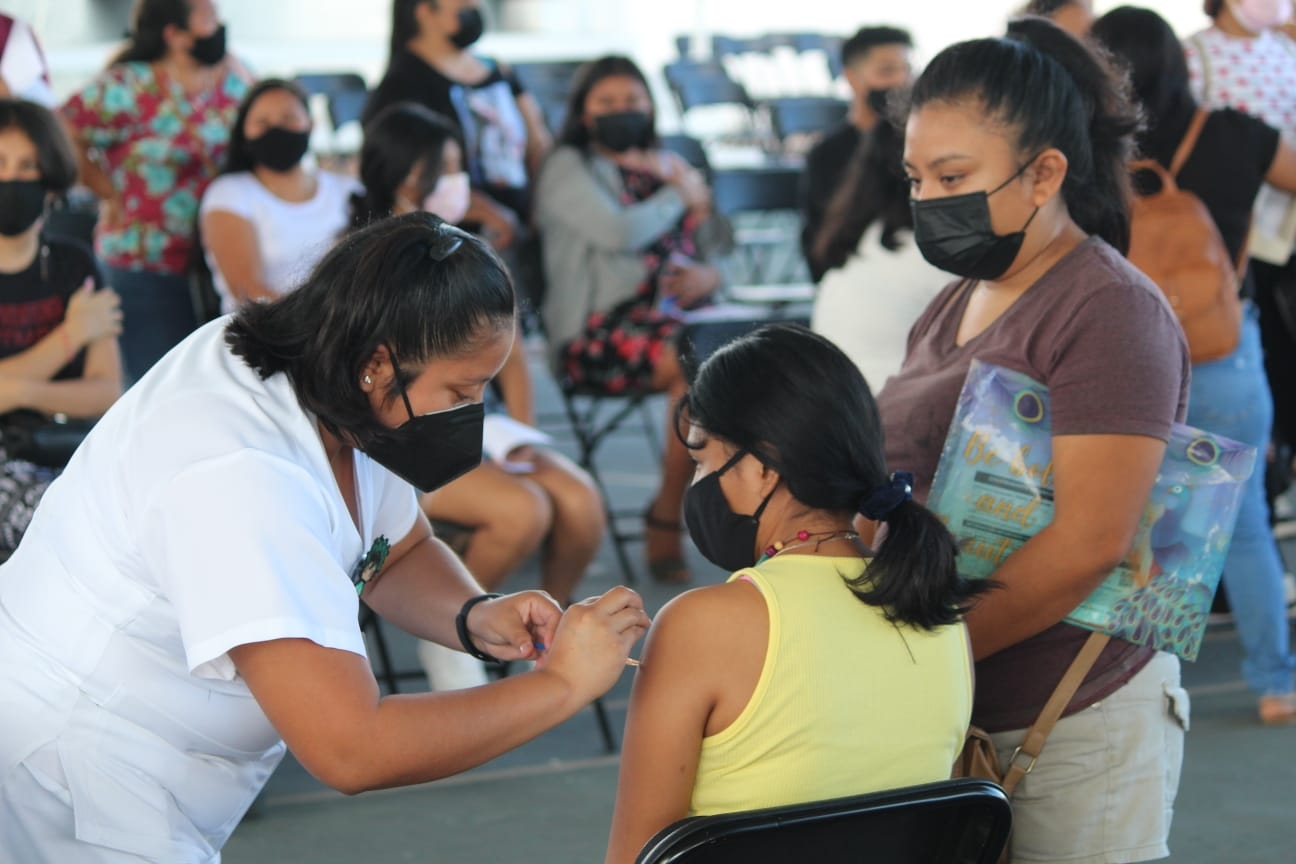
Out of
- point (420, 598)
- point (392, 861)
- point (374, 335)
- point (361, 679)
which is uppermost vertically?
point (374, 335)

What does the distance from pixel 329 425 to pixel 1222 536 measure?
0.97 meters

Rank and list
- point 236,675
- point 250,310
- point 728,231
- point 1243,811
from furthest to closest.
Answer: point 728,231, point 1243,811, point 250,310, point 236,675

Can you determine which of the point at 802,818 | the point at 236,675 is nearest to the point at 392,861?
the point at 236,675

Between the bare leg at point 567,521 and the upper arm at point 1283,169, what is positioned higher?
the upper arm at point 1283,169

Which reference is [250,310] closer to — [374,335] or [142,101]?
[374,335]

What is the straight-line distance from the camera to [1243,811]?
303 centimetres

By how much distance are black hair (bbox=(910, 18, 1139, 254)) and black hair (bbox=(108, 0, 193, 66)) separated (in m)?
3.16

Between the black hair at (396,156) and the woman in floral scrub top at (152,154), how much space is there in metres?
0.81

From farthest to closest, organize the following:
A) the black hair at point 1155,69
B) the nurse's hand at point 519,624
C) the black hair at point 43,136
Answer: the black hair at point 43,136, the black hair at point 1155,69, the nurse's hand at point 519,624

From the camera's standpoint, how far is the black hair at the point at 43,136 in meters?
3.29

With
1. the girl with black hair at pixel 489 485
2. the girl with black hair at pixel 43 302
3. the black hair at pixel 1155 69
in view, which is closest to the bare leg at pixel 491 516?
the girl with black hair at pixel 489 485

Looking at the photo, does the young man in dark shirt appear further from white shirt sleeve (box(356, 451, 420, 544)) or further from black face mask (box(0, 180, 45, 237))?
white shirt sleeve (box(356, 451, 420, 544))

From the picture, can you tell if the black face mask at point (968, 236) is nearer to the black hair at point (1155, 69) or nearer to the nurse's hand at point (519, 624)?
the nurse's hand at point (519, 624)

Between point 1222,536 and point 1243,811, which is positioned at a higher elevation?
point 1222,536
